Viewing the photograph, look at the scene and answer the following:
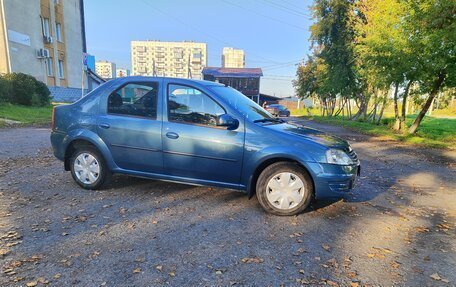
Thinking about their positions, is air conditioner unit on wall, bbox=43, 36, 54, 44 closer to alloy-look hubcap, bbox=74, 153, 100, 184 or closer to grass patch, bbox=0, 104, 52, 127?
grass patch, bbox=0, 104, 52, 127

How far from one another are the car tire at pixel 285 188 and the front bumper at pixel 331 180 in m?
0.12

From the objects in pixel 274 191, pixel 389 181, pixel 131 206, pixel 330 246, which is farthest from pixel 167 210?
pixel 389 181

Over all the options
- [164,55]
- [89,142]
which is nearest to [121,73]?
[89,142]

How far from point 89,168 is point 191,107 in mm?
1960

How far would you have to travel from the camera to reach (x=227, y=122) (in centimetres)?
401

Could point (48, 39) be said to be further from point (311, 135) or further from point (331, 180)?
point (331, 180)

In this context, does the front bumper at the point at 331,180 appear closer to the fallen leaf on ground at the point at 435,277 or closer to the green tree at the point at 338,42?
the fallen leaf on ground at the point at 435,277

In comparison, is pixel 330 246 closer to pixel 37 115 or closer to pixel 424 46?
pixel 424 46

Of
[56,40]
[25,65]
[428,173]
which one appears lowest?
[428,173]

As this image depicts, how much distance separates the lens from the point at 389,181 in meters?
6.36

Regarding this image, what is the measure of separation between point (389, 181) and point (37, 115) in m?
16.2

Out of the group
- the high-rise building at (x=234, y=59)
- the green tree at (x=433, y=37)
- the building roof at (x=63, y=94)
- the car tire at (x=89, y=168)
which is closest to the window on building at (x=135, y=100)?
the car tire at (x=89, y=168)

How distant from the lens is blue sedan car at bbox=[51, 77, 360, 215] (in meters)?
4.00

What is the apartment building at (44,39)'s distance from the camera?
67.7ft
